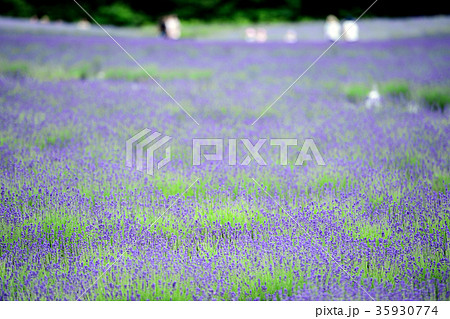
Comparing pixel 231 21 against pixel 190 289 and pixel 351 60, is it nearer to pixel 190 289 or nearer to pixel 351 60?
pixel 351 60

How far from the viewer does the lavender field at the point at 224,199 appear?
218 cm

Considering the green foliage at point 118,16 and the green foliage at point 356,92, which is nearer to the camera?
the green foliage at point 356,92

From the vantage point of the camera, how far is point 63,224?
101 inches

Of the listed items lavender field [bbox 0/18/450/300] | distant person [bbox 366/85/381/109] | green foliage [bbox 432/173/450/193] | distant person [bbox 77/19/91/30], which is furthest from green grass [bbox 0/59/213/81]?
distant person [bbox 77/19/91/30]

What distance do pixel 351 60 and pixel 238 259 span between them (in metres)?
6.43

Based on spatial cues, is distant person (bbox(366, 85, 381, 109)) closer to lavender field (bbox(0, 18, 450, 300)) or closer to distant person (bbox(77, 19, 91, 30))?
lavender field (bbox(0, 18, 450, 300))

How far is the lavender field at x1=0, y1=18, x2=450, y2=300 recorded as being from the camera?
2.18 meters

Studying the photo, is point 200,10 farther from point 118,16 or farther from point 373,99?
point 373,99

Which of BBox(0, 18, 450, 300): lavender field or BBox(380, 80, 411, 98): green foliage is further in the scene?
BBox(380, 80, 411, 98): green foliage

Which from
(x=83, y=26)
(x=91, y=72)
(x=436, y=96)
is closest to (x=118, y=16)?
(x=83, y=26)

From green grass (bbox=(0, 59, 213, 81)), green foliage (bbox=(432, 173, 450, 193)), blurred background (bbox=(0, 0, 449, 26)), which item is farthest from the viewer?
blurred background (bbox=(0, 0, 449, 26))

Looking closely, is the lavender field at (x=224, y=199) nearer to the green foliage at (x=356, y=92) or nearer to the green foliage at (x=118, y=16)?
the green foliage at (x=356, y=92)

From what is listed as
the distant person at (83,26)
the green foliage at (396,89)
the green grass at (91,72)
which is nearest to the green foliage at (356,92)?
the green foliage at (396,89)
